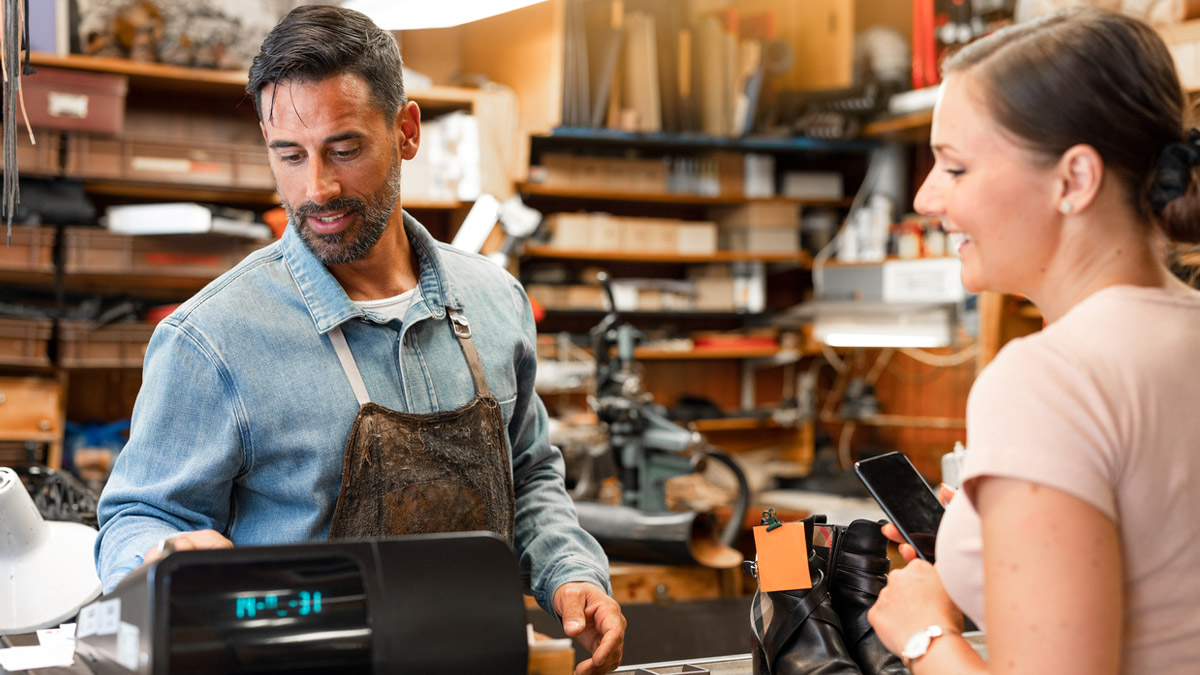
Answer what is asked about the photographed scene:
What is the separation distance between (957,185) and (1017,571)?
1.18ft

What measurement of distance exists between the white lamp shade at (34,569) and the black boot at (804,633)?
0.96m

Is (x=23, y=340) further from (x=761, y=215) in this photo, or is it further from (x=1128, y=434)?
(x=1128, y=434)

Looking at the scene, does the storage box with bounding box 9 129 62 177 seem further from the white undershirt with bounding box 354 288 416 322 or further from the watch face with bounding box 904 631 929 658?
the watch face with bounding box 904 631 929 658

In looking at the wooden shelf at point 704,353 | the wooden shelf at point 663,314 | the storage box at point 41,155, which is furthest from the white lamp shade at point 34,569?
the wooden shelf at point 704,353

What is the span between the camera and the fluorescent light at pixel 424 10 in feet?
6.87

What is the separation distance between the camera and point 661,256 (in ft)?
16.9

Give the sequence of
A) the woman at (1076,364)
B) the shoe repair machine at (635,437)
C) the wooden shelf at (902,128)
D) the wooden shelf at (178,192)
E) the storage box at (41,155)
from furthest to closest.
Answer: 1. the wooden shelf at (902,128)
2. the wooden shelf at (178,192)
3. the storage box at (41,155)
4. the shoe repair machine at (635,437)
5. the woman at (1076,364)

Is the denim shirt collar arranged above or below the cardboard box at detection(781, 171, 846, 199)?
below

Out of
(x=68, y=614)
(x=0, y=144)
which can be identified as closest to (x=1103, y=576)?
(x=68, y=614)

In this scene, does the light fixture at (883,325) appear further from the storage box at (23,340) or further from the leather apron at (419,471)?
the leather apron at (419,471)

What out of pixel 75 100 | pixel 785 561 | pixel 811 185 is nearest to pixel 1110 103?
pixel 785 561

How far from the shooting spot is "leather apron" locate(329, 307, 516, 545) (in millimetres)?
1391

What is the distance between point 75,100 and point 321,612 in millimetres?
3348

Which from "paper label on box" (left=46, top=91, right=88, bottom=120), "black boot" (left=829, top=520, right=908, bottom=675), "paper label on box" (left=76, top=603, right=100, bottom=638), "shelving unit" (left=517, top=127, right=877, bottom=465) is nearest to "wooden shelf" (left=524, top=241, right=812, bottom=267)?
"shelving unit" (left=517, top=127, right=877, bottom=465)
